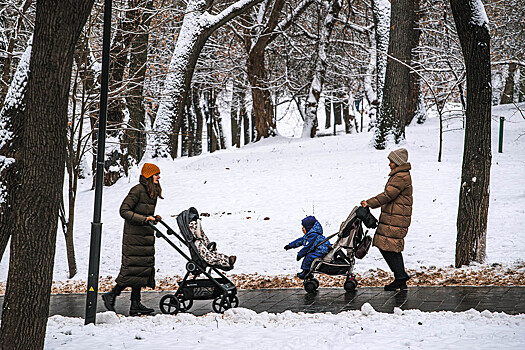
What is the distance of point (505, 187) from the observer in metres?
14.9

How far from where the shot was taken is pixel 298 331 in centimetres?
625

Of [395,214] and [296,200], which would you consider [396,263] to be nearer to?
[395,214]

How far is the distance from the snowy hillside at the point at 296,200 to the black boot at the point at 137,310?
3.21 m

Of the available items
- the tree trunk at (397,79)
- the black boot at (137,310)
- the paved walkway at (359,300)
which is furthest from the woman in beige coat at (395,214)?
the tree trunk at (397,79)

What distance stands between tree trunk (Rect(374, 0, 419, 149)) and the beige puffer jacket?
10.2 m

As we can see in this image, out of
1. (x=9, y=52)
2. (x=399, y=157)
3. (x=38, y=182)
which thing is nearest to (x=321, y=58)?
(x=9, y=52)

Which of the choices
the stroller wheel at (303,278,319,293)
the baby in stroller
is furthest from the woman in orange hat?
the stroller wheel at (303,278,319,293)

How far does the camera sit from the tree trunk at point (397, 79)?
18328 millimetres

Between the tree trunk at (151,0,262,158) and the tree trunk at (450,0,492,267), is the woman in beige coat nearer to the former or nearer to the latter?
the tree trunk at (450,0,492,267)

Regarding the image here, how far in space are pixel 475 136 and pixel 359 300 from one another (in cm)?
332

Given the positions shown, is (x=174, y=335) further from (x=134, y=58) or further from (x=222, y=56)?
(x=222, y=56)

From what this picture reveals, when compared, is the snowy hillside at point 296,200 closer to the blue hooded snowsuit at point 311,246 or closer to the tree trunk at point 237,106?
the blue hooded snowsuit at point 311,246

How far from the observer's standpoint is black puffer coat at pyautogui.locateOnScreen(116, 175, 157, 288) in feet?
25.0

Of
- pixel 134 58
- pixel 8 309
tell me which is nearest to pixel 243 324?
pixel 8 309
